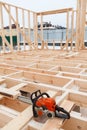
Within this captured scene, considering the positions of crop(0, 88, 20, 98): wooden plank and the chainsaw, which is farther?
crop(0, 88, 20, 98): wooden plank

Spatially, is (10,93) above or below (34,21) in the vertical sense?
below

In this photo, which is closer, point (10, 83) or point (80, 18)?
point (10, 83)

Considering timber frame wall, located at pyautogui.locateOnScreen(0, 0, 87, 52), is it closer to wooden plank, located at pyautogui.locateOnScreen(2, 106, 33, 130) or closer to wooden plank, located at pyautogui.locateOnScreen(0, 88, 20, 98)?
wooden plank, located at pyautogui.locateOnScreen(0, 88, 20, 98)

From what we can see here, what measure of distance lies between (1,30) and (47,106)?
170 inches

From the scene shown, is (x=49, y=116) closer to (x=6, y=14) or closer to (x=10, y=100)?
(x=10, y=100)

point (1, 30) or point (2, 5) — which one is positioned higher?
point (2, 5)

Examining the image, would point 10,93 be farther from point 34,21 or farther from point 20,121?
point 34,21

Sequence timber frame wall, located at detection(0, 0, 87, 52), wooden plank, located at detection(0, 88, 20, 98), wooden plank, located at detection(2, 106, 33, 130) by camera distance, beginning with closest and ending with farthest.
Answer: wooden plank, located at detection(2, 106, 33, 130)
wooden plank, located at detection(0, 88, 20, 98)
timber frame wall, located at detection(0, 0, 87, 52)

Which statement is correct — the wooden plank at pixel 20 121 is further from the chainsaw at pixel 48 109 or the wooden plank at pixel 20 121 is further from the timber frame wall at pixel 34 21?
the timber frame wall at pixel 34 21

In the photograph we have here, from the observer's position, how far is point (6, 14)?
17.0ft

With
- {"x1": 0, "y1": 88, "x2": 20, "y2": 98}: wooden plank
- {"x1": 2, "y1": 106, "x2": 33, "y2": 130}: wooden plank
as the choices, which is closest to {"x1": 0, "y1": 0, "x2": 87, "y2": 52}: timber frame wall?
{"x1": 0, "y1": 88, "x2": 20, "y2": 98}: wooden plank

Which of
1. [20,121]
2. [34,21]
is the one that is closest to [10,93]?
[20,121]

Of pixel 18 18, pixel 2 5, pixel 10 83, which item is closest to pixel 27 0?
pixel 18 18

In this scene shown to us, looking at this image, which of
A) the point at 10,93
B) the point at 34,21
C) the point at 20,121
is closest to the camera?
the point at 20,121
